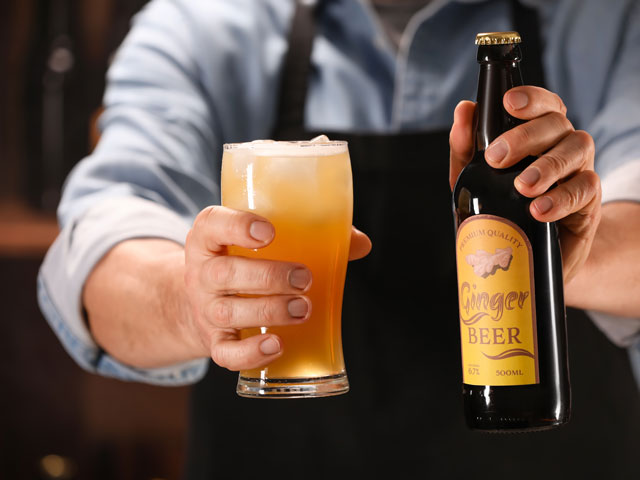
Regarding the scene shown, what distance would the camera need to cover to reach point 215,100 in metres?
1.86

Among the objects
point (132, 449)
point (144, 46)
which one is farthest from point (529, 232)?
point (132, 449)

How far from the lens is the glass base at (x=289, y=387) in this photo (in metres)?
1.03

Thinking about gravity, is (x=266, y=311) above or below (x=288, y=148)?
below

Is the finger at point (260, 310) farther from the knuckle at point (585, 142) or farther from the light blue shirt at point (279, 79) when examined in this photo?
the light blue shirt at point (279, 79)

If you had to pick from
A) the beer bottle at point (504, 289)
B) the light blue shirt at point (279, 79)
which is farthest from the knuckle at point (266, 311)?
the light blue shirt at point (279, 79)

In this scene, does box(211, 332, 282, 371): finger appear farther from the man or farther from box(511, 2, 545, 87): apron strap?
box(511, 2, 545, 87): apron strap

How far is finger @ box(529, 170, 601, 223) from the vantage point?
3.28 ft

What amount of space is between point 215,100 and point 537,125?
0.97 m

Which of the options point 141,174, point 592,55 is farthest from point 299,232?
point 592,55

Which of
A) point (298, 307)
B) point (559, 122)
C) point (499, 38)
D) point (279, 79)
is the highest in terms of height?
point (279, 79)

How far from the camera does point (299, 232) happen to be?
1.04 meters

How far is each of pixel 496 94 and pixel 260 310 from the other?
40cm

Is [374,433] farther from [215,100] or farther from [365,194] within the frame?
[215,100]

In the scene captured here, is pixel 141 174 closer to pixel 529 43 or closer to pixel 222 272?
pixel 222 272
